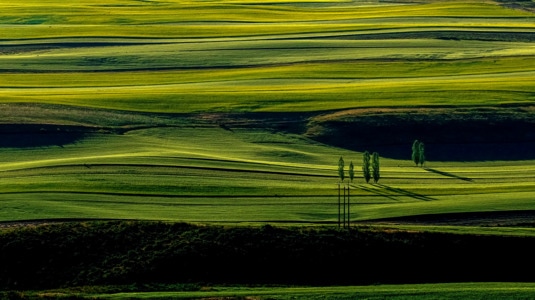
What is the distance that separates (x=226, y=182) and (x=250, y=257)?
16.3 m

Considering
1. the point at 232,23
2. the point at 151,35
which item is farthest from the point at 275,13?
the point at 151,35

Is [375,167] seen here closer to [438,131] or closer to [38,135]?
[438,131]

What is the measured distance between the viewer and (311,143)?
80.3 m

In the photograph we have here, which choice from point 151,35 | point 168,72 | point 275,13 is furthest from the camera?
point 275,13

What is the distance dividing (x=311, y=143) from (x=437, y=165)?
30.7 ft

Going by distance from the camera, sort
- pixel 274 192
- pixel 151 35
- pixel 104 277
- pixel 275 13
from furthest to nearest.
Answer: pixel 275 13 < pixel 151 35 < pixel 274 192 < pixel 104 277

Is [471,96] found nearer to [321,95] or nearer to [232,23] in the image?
[321,95]

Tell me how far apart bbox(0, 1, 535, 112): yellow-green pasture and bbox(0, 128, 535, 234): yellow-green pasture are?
11457 mm

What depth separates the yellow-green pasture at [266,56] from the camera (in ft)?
301

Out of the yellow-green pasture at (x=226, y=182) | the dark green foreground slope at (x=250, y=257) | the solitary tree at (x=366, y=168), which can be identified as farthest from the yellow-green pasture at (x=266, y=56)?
the dark green foreground slope at (x=250, y=257)

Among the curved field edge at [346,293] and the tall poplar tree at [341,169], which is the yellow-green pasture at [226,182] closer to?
the tall poplar tree at [341,169]

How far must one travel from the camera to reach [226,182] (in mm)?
67062

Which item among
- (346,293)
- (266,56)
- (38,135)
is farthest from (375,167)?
(266,56)

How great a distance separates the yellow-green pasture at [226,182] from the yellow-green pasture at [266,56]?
37.6 ft
